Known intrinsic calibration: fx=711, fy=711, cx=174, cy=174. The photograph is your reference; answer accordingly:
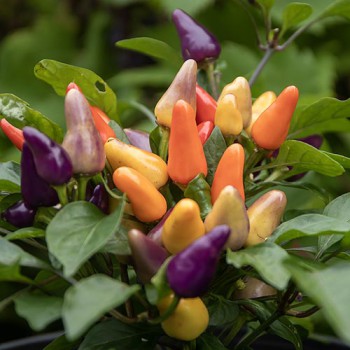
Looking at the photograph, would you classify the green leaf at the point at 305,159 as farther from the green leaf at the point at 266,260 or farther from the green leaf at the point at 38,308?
the green leaf at the point at 38,308

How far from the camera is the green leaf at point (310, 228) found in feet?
1.80

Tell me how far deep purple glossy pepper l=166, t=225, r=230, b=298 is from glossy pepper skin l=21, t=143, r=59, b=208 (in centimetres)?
13

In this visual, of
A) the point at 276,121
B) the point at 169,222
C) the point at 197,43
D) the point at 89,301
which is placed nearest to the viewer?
the point at 89,301

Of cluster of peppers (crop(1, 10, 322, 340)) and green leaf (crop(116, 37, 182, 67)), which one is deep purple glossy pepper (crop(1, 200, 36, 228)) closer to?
cluster of peppers (crop(1, 10, 322, 340))

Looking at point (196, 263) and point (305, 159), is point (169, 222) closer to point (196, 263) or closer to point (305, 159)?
point (196, 263)

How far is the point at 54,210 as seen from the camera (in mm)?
639

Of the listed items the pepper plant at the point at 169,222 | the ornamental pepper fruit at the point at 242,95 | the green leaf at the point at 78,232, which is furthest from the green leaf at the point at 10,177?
the ornamental pepper fruit at the point at 242,95

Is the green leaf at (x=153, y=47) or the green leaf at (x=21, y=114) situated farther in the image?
the green leaf at (x=153, y=47)

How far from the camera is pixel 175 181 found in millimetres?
622

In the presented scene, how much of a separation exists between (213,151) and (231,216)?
11 cm

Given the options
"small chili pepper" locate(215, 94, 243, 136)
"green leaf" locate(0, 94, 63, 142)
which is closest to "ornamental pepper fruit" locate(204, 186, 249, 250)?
"small chili pepper" locate(215, 94, 243, 136)

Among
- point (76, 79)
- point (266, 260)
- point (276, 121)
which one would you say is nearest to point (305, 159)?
point (276, 121)

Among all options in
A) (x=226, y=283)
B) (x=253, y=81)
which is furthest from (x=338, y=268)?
(x=253, y=81)

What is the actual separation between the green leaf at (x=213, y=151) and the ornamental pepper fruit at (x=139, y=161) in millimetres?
49
